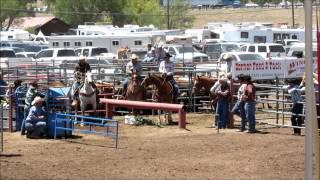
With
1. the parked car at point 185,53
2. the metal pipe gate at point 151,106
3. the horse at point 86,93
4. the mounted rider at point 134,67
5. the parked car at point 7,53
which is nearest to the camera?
the metal pipe gate at point 151,106

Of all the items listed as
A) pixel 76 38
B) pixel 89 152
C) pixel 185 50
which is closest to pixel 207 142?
pixel 89 152

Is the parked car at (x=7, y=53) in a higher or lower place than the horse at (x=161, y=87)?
higher

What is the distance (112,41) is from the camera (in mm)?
52156

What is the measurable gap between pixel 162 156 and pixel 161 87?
733 centimetres

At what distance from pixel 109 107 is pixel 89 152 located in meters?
5.82

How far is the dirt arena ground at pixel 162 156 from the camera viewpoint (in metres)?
14.0

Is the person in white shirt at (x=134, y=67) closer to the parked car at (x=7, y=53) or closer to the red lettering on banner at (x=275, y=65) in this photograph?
the red lettering on banner at (x=275, y=65)

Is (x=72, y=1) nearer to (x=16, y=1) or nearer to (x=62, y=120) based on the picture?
(x=16, y=1)

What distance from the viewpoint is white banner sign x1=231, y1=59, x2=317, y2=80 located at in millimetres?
27203

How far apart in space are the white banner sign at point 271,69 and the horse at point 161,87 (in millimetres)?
4023

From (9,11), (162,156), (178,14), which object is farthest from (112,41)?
(9,11)

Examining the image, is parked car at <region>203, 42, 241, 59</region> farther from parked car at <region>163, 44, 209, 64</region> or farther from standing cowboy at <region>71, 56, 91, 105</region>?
standing cowboy at <region>71, 56, 91, 105</region>

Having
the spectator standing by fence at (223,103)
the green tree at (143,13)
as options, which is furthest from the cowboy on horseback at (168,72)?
the green tree at (143,13)

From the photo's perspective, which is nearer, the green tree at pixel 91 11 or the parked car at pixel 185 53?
the parked car at pixel 185 53
